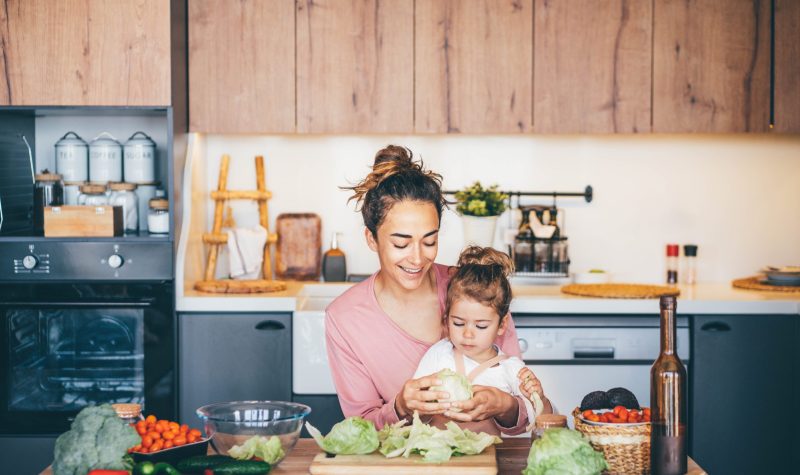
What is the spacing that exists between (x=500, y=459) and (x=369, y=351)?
0.59 metres

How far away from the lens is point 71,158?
404 centimetres

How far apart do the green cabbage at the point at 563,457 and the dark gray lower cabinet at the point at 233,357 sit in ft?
6.80

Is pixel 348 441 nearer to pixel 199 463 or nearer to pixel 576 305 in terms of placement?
pixel 199 463

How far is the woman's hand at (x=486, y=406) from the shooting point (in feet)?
7.05

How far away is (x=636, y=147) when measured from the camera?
176 inches

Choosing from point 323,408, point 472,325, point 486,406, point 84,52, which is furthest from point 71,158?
point 486,406

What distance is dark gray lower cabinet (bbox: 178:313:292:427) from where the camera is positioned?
12.4 ft

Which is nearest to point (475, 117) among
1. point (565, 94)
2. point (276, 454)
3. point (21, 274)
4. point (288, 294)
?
point (565, 94)

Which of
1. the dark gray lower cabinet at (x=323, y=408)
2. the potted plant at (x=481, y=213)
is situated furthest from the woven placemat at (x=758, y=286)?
the dark gray lower cabinet at (x=323, y=408)

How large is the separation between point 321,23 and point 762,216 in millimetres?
2261

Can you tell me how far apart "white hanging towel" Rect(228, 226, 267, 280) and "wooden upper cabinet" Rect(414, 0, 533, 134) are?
90 cm

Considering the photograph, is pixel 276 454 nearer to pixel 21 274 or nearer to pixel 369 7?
pixel 21 274

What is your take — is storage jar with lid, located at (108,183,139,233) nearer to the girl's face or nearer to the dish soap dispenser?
the dish soap dispenser

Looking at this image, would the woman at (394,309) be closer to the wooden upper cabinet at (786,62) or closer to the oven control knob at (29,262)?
the oven control knob at (29,262)
